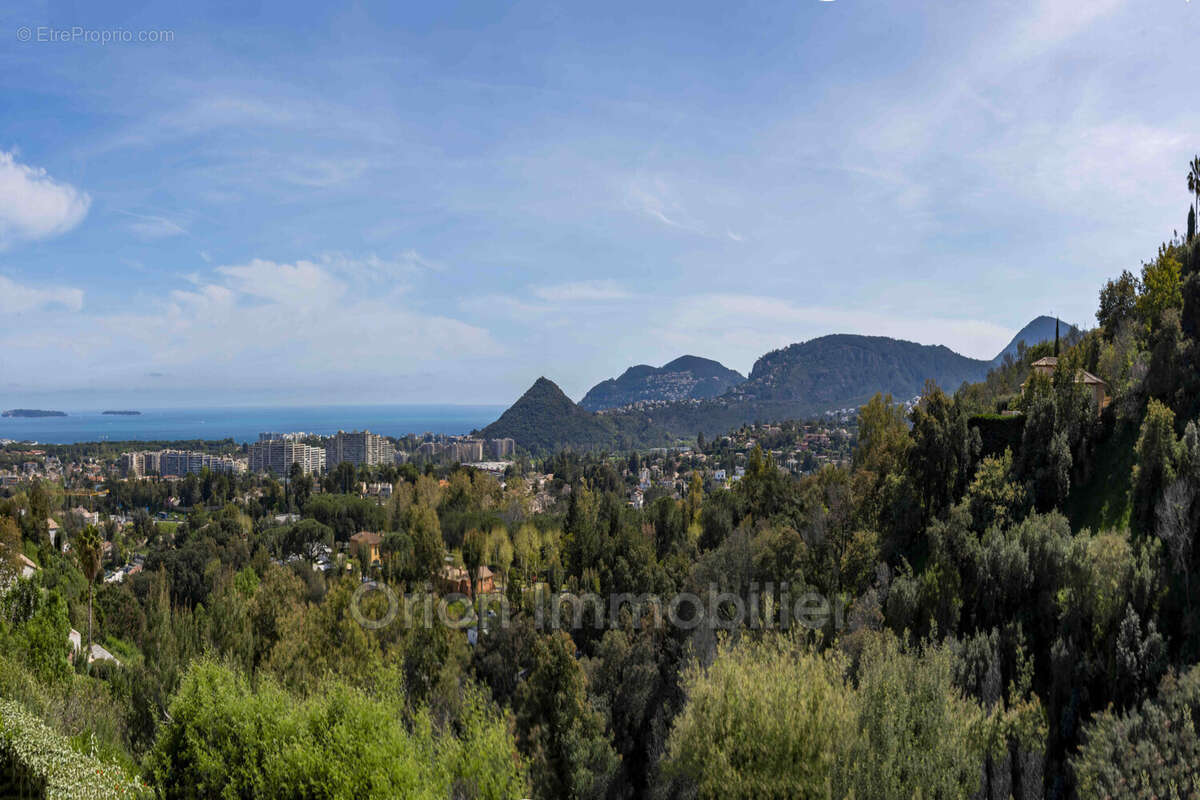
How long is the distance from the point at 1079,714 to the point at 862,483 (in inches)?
591

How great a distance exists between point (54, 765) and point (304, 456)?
127556mm

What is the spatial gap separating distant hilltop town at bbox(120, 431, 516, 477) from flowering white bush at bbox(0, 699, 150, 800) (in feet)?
335

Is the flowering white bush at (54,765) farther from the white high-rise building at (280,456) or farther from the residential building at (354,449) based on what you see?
the residential building at (354,449)

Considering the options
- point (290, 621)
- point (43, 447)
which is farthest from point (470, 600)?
point (43, 447)

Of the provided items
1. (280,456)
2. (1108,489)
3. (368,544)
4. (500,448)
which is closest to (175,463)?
(280,456)

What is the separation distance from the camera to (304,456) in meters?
129

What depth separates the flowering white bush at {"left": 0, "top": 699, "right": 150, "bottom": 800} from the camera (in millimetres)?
10625

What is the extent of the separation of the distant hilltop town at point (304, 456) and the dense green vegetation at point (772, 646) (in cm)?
9174

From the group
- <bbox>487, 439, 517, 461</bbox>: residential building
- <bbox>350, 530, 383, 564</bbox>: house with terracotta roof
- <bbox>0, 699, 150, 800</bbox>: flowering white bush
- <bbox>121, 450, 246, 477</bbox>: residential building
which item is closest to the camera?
<bbox>0, 699, 150, 800</bbox>: flowering white bush

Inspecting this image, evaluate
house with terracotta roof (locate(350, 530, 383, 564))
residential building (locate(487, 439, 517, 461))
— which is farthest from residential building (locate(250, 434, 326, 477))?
house with terracotta roof (locate(350, 530, 383, 564))

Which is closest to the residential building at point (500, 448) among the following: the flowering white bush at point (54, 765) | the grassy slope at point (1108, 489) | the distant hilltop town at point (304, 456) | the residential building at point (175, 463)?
the distant hilltop town at point (304, 456)

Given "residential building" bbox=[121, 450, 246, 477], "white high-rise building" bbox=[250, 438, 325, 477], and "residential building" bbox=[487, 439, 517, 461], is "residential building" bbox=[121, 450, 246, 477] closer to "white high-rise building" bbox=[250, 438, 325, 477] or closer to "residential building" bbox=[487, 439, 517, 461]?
"white high-rise building" bbox=[250, 438, 325, 477]

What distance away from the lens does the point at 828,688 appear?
11094 mm

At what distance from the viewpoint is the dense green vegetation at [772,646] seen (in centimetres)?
1077
